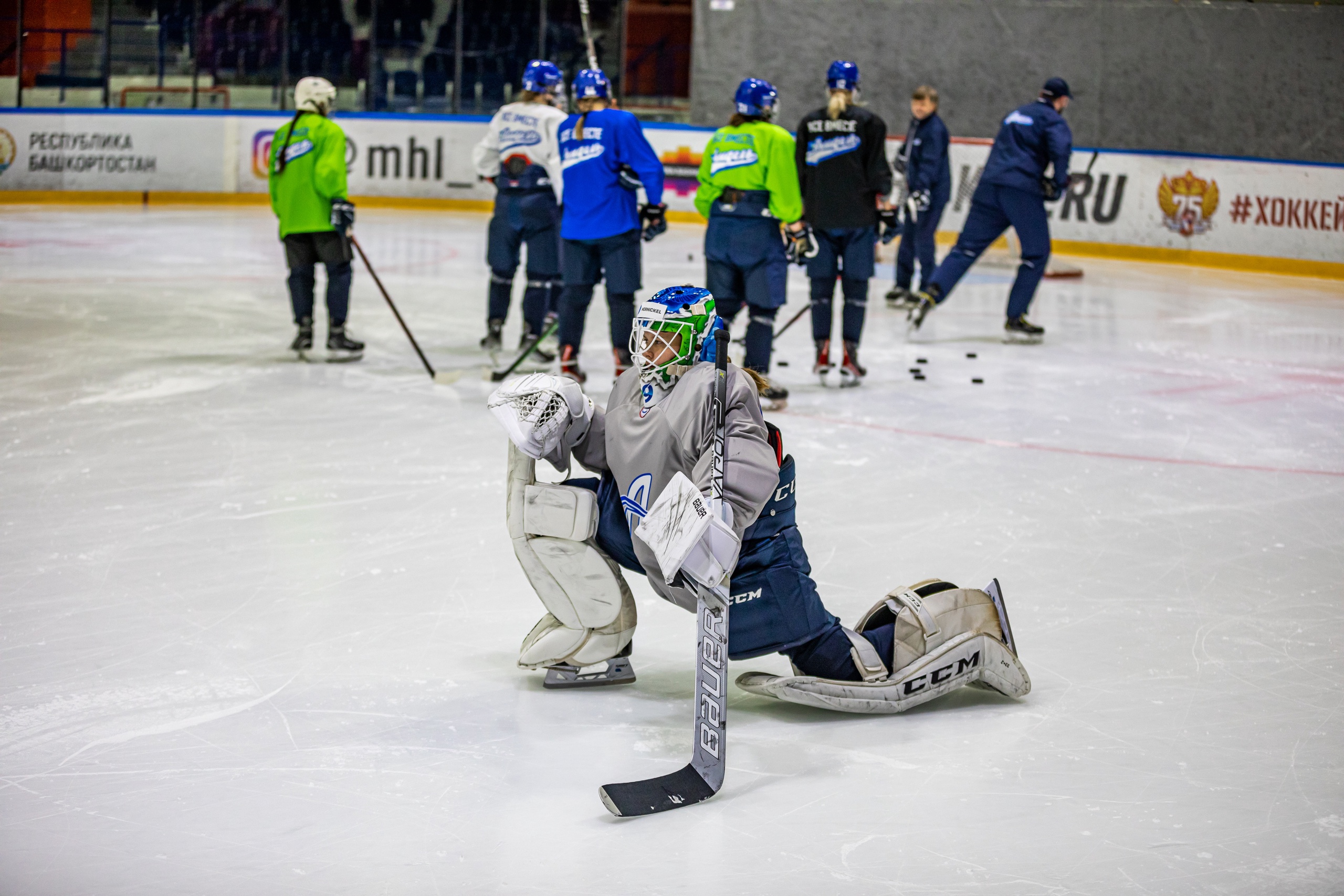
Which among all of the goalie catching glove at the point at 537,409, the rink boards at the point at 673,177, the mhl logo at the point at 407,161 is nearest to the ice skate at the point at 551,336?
the goalie catching glove at the point at 537,409

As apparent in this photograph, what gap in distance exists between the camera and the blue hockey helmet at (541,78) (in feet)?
23.7

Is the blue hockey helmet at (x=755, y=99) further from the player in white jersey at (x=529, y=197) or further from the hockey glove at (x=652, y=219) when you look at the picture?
the player in white jersey at (x=529, y=197)

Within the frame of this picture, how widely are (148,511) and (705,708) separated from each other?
2612 millimetres

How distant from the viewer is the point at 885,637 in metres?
3.21

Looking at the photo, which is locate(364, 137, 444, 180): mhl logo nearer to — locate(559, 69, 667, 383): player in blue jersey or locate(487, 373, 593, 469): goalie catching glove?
locate(559, 69, 667, 383): player in blue jersey

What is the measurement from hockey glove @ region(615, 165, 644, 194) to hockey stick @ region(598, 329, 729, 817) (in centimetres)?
389

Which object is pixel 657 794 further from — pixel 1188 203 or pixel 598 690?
pixel 1188 203

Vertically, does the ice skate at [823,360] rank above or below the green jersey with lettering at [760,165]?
below

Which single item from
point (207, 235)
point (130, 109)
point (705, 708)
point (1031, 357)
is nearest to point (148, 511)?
point (705, 708)

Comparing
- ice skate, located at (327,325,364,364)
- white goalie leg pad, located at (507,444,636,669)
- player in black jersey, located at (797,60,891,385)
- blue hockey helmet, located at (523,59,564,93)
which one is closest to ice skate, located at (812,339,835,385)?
player in black jersey, located at (797,60,891,385)

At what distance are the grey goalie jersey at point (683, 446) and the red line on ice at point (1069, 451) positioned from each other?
10.6 feet

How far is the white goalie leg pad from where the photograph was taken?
3117 mm

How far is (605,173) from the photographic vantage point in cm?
654

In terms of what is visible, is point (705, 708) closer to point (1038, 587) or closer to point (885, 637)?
point (885, 637)
